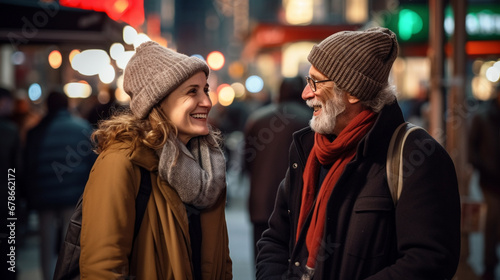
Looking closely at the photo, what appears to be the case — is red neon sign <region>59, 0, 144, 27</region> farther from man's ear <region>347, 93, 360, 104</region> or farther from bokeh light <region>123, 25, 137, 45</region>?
man's ear <region>347, 93, 360, 104</region>

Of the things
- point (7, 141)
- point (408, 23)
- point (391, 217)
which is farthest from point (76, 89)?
point (391, 217)

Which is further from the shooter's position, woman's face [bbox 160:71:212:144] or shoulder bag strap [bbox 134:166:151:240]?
woman's face [bbox 160:71:212:144]

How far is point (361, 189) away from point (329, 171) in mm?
222

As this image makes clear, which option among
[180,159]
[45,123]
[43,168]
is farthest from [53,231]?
[180,159]

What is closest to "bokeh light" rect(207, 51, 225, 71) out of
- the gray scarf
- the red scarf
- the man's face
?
the gray scarf

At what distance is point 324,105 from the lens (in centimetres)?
295

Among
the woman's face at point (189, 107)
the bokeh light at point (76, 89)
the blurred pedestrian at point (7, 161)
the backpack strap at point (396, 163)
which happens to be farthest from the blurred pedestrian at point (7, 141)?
the bokeh light at point (76, 89)

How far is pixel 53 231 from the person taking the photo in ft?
23.4

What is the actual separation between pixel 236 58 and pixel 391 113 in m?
97.7

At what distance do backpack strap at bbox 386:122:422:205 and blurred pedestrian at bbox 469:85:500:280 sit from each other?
555 cm

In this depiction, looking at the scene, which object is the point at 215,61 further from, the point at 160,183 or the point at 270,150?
the point at 160,183

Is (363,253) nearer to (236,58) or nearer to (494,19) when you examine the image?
(494,19)

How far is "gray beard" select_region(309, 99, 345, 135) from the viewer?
2.91 metres

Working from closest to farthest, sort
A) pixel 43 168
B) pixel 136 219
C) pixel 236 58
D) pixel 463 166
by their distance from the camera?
1. pixel 136 219
2. pixel 463 166
3. pixel 43 168
4. pixel 236 58
